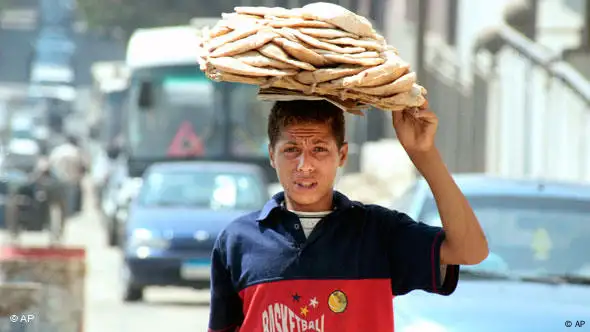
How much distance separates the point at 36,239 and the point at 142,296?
11969 mm

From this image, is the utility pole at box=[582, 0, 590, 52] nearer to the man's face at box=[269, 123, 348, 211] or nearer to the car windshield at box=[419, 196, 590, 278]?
the car windshield at box=[419, 196, 590, 278]

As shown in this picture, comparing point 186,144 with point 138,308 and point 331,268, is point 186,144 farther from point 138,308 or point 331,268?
point 331,268

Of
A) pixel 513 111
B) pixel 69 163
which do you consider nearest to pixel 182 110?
pixel 69 163

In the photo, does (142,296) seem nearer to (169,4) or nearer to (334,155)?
(334,155)

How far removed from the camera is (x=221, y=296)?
430 cm

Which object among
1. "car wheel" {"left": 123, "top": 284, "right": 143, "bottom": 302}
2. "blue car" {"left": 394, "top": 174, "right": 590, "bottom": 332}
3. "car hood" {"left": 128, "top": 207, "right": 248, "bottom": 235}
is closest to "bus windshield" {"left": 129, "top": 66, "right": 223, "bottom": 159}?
"car hood" {"left": 128, "top": 207, "right": 248, "bottom": 235}

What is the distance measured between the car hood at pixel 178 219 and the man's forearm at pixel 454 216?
1279cm

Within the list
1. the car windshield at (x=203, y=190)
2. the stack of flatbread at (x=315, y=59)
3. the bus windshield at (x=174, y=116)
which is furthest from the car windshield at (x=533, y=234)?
the bus windshield at (x=174, y=116)

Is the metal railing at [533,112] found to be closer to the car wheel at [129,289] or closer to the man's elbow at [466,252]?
the car wheel at [129,289]

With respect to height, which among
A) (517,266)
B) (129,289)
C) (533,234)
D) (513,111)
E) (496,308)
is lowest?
(129,289)

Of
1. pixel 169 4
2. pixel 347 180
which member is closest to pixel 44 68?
pixel 169 4

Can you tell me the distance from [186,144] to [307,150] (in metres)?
22.5

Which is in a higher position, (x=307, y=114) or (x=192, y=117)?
(x=192, y=117)

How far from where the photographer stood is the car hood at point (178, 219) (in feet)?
56.0
